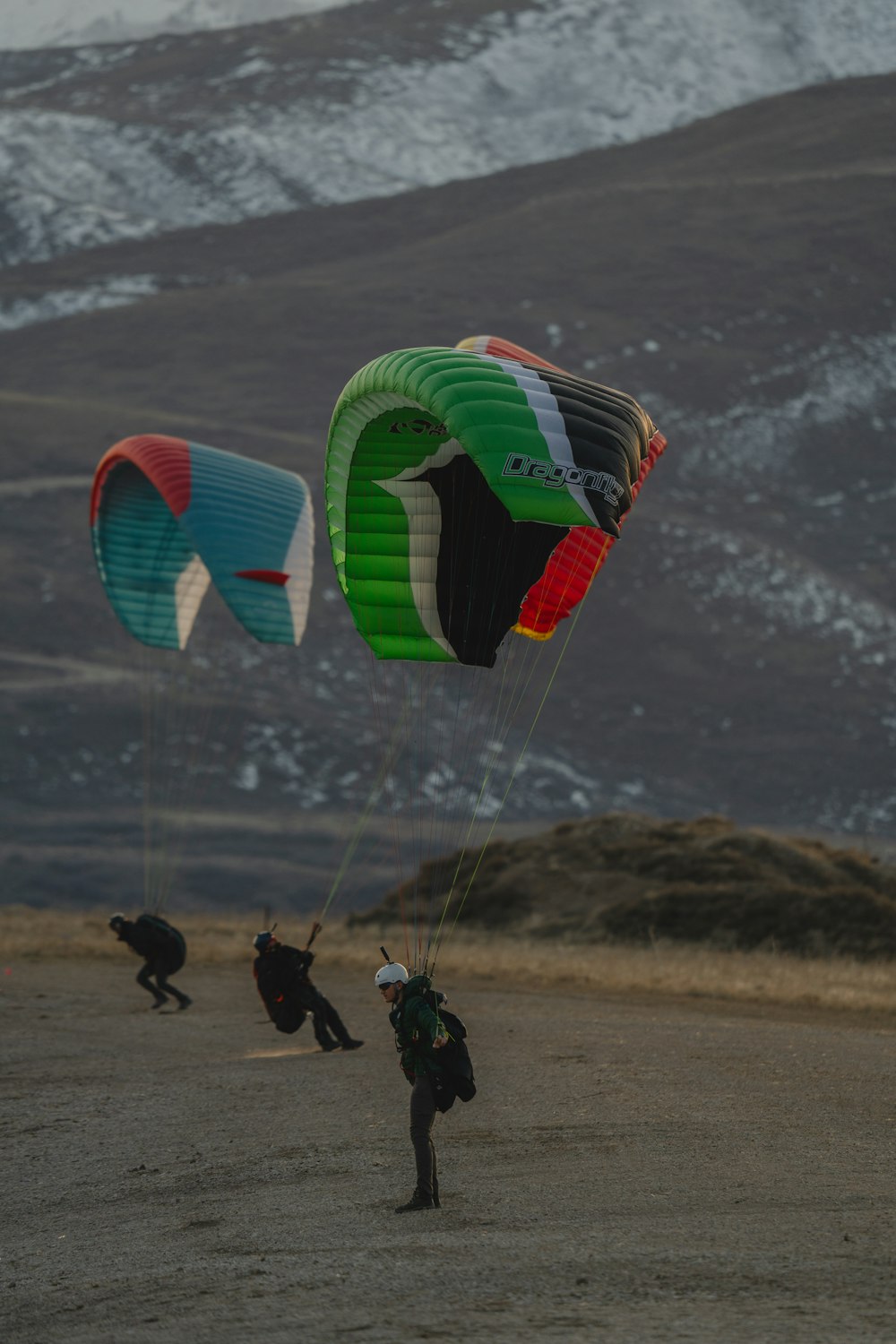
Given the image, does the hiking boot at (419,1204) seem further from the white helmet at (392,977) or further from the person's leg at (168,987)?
the person's leg at (168,987)

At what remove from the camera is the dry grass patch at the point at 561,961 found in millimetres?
18812

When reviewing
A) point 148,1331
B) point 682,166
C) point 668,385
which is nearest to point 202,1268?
point 148,1331

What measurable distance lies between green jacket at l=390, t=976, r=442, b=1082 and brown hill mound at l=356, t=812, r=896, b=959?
13864 mm

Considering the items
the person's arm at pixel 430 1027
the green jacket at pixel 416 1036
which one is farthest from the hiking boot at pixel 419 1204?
the person's arm at pixel 430 1027

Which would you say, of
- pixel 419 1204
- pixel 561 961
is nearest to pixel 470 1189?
pixel 419 1204

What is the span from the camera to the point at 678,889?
2719 cm

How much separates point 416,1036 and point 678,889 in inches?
742

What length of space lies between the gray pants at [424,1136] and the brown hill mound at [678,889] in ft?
45.7

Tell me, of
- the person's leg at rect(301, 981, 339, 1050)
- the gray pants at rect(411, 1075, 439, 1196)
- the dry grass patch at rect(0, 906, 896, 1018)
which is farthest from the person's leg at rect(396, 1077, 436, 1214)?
the dry grass patch at rect(0, 906, 896, 1018)

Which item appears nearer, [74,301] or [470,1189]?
[470,1189]

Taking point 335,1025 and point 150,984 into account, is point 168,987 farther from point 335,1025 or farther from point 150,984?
point 335,1025

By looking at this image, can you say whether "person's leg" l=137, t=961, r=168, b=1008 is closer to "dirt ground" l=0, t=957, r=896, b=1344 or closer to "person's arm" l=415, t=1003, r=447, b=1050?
"dirt ground" l=0, t=957, r=896, b=1344

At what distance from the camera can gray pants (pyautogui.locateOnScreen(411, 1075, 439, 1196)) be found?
28.2ft

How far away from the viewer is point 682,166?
148750mm
